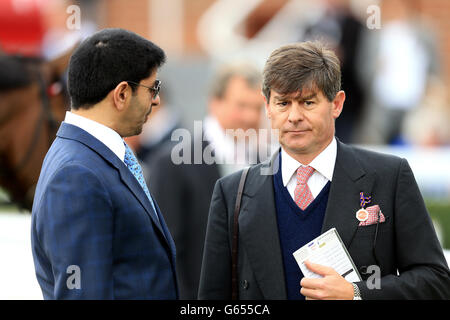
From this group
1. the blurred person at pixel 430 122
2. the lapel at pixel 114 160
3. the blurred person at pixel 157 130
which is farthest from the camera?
the blurred person at pixel 430 122

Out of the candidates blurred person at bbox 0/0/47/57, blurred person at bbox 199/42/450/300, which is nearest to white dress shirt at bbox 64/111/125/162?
blurred person at bbox 199/42/450/300

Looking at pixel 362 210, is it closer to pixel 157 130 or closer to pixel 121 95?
pixel 121 95

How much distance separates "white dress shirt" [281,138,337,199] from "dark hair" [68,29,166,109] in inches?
25.9

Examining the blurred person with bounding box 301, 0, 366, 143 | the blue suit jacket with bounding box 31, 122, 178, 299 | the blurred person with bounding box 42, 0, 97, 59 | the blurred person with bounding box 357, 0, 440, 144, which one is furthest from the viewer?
the blurred person with bounding box 357, 0, 440, 144

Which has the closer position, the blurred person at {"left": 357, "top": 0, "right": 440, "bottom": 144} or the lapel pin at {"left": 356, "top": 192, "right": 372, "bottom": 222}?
the lapel pin at {"left": 356, "top": 192, "right": 372, "bottom": 222}

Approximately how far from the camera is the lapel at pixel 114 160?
2.48 metres

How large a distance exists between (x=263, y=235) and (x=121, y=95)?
0.72 meters

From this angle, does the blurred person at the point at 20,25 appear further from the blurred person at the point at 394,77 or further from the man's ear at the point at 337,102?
the man's ear at the point at 337,102

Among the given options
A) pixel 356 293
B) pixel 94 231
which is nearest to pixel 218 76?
pixel 356 293

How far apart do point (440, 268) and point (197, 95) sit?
8.33m

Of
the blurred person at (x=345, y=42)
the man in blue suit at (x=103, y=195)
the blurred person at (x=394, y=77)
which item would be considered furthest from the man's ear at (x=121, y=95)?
the blurred person at (x=394, y=77)

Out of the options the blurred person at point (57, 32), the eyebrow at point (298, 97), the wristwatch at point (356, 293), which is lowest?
the wristwatch at point (356, 293)

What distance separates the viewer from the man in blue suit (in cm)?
227

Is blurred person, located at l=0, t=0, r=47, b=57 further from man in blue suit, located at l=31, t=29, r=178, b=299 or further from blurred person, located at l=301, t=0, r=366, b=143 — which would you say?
man in blue suit, located at l=31, t=29, r=178, b=299
